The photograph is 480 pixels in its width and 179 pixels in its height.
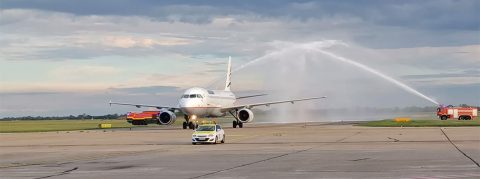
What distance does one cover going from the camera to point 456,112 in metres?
106

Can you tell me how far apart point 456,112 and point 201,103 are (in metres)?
48.1

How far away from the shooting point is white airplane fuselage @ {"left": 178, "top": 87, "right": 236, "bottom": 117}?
72812mm

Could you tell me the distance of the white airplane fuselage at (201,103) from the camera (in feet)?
239

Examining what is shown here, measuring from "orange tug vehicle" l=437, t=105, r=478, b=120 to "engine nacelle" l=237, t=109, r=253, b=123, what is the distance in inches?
1504

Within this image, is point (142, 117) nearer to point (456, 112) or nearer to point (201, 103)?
point (201, 103)

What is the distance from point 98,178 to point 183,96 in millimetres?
51120

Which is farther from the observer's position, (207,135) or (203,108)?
(203,108)

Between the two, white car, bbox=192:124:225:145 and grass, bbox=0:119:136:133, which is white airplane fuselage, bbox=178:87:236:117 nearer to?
grass, bbox=0:119:136:133

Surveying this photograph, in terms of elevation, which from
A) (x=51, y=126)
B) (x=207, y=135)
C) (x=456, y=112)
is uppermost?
(x=456, y=112)

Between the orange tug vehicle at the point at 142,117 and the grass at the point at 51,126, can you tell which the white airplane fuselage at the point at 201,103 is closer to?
the grass at the point at 51,126

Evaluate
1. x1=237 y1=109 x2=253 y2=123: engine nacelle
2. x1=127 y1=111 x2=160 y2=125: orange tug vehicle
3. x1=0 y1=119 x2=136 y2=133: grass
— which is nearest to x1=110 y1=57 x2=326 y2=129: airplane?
x1=237 y1=109 x2=253 y2=123: engine nacelle

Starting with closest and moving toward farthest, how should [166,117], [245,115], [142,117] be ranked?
[166,117] → [245,115] → [142,117]

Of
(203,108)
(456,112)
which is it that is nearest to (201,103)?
(203,108)

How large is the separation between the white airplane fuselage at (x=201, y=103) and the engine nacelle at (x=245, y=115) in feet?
6.80
